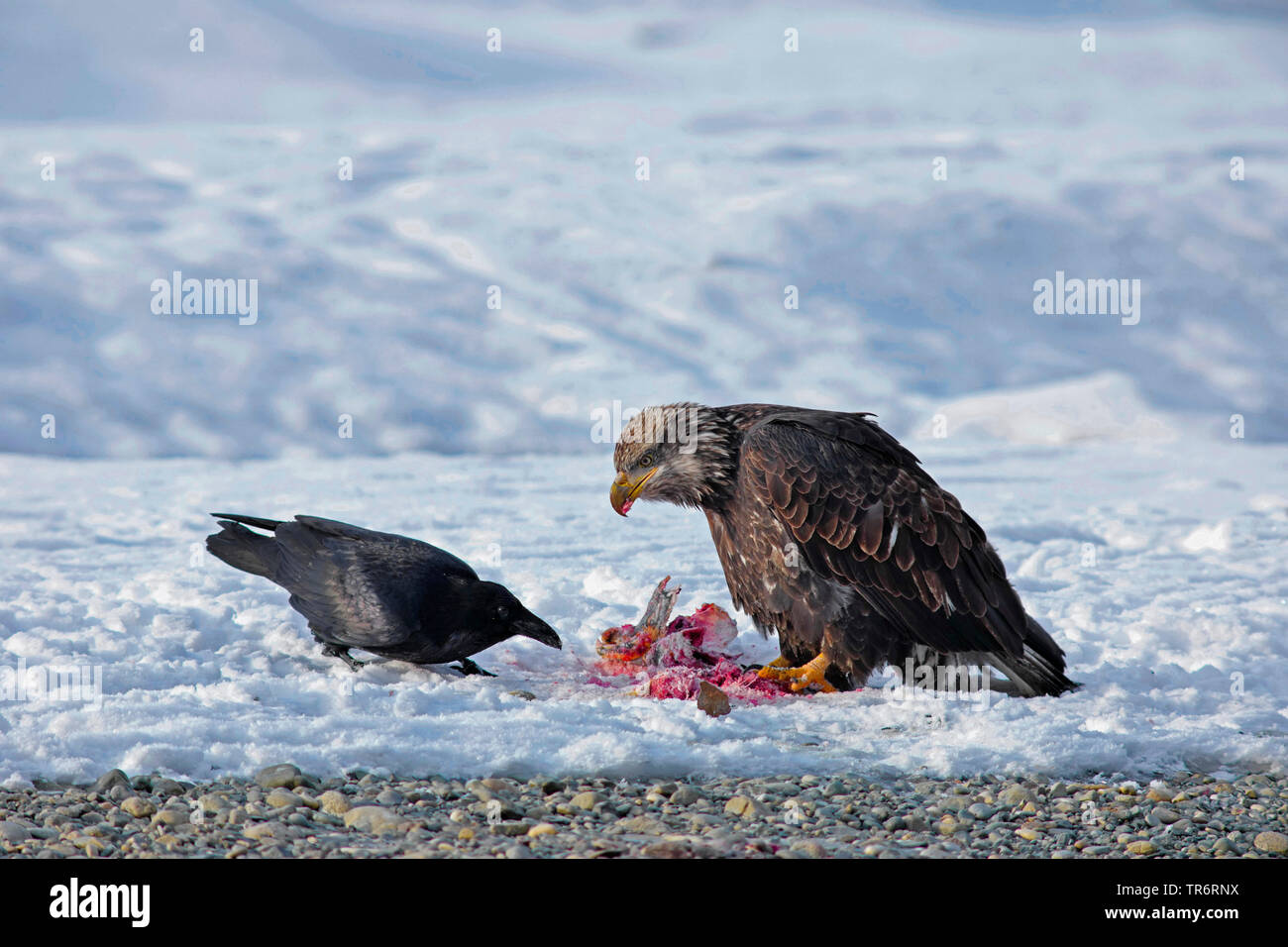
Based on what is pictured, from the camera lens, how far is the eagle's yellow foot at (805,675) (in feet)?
18.8

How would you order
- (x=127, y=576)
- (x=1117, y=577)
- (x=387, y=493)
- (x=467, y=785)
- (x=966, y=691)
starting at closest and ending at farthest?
1. (x=467, y=785)
2. (x=966, y=691)
3. (x=127, y=576)
4. (x=1117, y=577)
5. (x=387, y=493)

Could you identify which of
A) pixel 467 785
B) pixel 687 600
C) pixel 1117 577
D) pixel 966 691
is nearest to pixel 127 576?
pixel 687 600

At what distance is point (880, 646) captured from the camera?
572 cm

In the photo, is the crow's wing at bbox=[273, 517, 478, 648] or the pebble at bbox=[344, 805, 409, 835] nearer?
the pebble at bbox=[344, 805, 409, 835]

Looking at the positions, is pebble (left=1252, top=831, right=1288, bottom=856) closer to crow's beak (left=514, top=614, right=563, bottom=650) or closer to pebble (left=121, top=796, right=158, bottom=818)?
crow's beak (left=514, top=614, right=563, bottom=650)

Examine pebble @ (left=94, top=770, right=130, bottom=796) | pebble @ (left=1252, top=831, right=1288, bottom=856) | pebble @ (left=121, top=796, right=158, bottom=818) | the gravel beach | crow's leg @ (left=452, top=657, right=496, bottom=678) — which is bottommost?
pebble @ (left=1252, top=831, right=1288, bottom=856)

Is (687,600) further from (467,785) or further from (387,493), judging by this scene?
(387,493)

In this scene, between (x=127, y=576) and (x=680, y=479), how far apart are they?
381 centimetres

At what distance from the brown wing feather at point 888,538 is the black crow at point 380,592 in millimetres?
1307

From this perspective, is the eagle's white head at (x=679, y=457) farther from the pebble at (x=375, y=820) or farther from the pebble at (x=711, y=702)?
the pebble at (x=375, y=820)

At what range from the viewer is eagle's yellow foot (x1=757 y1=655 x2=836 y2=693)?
5719mm

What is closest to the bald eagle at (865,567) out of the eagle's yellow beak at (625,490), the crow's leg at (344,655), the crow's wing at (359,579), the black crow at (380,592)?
the eagle's yellow beak at (625,490)

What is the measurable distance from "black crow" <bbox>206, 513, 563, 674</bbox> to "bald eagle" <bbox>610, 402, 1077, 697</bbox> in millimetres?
1154

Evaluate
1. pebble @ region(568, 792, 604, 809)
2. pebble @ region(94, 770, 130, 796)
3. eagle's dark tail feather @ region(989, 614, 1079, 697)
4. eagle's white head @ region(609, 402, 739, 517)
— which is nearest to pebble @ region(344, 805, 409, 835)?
pebble @ region(568, 792, 604, 809)
